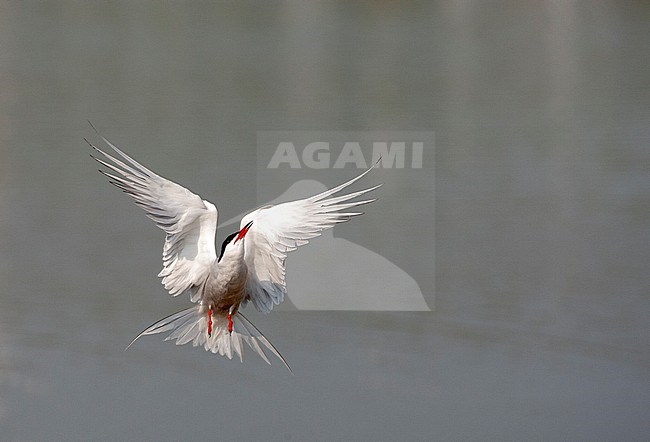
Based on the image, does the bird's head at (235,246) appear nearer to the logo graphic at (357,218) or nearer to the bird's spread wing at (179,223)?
the bird's spread wing at (179,223)

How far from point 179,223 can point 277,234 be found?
0.19 m

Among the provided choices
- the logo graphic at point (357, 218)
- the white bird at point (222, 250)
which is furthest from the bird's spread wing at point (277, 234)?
the logo graphic at point (357, 218)

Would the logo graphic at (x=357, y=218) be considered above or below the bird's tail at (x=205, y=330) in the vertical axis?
above

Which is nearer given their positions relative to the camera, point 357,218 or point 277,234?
point 277,234

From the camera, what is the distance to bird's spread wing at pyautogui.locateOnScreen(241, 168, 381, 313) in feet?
6.66

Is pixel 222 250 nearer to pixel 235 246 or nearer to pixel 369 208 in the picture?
pixel 235 246

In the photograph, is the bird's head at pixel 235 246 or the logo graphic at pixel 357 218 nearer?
the bird's head at pixel 235 246

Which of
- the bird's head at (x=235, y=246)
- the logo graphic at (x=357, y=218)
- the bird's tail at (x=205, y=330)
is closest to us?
the bird's head at (x=235, y=246)

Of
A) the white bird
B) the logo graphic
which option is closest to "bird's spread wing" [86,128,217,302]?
the white bird

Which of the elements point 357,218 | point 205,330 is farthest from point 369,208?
point 205,330

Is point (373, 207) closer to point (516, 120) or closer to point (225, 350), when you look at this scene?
point (516, 120)

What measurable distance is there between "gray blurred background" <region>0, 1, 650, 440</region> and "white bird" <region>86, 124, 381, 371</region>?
0.56m

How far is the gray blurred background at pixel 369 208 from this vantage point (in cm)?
281

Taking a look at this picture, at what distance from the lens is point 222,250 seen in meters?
2.02
